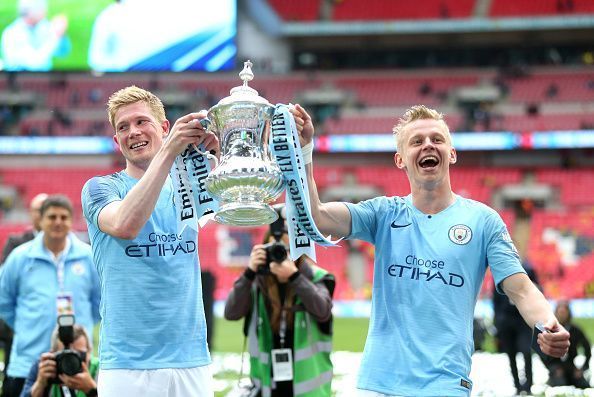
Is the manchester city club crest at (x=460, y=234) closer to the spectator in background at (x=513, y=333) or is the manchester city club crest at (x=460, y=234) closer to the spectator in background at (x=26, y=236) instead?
the spectator in background at (x=26, y=236)

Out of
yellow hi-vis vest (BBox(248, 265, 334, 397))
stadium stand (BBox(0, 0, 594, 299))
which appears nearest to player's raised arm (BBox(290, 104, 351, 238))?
yellow hi-vis vest (BBox(248, 265, 334, 397))

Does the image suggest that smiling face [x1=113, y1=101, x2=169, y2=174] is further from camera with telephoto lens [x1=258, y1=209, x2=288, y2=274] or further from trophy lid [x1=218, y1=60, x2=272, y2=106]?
camera with telephoto lens [x1=258, y1=209, x2=288, y2=274]

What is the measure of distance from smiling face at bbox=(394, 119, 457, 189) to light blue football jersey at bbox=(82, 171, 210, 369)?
94 centimetres

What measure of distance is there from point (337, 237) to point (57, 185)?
30215 mm

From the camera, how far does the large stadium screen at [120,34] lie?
3297cm

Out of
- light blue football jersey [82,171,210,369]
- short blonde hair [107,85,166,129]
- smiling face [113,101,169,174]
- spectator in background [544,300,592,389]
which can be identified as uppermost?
short blonde hair [107,85,166,129]

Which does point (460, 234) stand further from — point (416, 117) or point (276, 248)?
point (276, 248)

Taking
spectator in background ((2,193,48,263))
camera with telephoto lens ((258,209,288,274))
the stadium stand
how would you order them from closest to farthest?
camera with telephoto lens ((258,209,288,274)) < spectator in background ((2,193,48,263)) < the stadium stand

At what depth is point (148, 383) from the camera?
12.0 ft

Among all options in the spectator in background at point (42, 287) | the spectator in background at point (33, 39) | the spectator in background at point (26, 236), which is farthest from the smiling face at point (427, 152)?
the spectator in background at point (33, 39)

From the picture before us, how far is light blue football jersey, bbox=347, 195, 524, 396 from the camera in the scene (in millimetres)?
3562

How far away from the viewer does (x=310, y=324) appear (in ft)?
19.4

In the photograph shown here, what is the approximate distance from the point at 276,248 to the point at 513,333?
5545 millimetres

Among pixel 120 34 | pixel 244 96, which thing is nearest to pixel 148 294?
pixel 244 96
